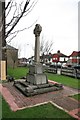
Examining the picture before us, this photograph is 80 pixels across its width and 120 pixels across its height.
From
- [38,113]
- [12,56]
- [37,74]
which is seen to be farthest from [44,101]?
[12,56]

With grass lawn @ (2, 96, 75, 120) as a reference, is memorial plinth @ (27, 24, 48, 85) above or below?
above

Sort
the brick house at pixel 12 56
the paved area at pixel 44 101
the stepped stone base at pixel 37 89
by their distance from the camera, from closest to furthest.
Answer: the paved area at pixel 44 101 < the stepped stone base at pixel 37 89 < the brick house at pixel 12 56

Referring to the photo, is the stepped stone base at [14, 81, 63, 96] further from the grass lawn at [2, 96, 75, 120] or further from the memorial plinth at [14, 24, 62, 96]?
the grass lawn at [2, 96, 75, 120]

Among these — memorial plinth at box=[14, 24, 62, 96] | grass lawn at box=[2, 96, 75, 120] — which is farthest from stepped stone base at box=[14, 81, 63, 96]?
grass lawn at box=[2, 96, 75, 120]

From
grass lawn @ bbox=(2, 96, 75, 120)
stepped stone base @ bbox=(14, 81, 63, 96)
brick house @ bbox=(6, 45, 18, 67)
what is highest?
brick house @ bbox=(6, 45, 18, 67)

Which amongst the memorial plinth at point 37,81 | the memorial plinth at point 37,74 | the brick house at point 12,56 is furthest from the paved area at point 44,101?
the brick house at point 12,56

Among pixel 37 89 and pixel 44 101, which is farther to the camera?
pixel 37 89

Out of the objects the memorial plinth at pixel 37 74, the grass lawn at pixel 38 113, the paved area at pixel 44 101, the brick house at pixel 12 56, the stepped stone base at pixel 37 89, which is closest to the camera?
the grass lawn at pixel 38 113

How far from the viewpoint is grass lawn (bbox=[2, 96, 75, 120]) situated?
626 cm

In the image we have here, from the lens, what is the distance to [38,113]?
6.48 meters

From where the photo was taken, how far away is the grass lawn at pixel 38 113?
6.26 meters

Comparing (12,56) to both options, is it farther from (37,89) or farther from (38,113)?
(38,113)

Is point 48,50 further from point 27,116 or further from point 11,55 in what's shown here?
point 27,116

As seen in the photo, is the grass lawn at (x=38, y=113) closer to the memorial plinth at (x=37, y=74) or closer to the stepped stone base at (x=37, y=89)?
the stepped stone base at (x=37, y=89)
